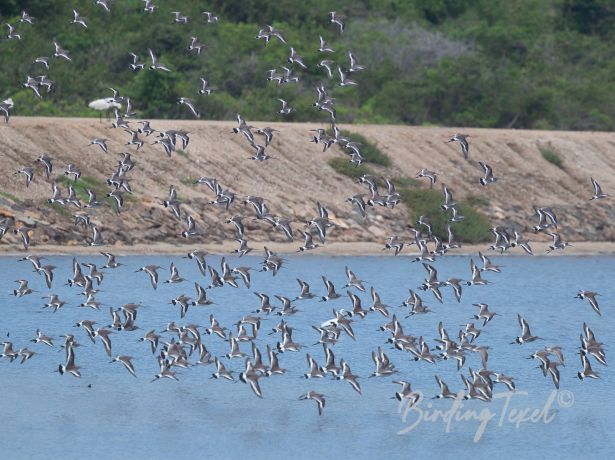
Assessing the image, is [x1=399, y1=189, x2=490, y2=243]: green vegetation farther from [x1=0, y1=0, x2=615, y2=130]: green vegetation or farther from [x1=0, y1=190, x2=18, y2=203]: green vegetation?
[x1=0, y1=190, x2=18, y2=203]: green vegetation

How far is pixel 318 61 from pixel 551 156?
1022cm

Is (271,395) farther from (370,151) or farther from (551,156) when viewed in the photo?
Answer: (551,156)

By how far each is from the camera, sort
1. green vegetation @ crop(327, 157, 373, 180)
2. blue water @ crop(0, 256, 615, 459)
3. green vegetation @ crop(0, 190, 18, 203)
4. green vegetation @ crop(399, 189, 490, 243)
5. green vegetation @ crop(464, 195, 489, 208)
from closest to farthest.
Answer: blue water @ crop(0, 256, 615, 459), green vegetation @ crop(0, 190, 18, 203), green vegetation @ crop(399, 189, 490, 243), green vegetation @ crop(327, 157, 373, 180), green vegetation @ crop(464, 195, 489, 208)

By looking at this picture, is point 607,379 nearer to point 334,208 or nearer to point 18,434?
point 18,434

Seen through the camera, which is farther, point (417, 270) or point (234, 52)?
point (234, 52)

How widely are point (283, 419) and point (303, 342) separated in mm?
7054

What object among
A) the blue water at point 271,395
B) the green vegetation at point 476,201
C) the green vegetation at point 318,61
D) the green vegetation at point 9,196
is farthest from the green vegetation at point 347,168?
the green vegetation at point 9,196

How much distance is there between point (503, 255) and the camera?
167ft

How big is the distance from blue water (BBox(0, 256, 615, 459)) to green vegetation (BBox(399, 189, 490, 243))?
6.27 m

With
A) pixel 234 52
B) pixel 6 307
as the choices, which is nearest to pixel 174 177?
pixel 6 307

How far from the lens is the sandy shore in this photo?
137 ft

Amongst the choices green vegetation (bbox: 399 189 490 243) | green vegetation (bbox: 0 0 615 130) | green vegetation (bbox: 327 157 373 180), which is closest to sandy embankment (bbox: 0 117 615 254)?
green vegetation (bbox: 327 157 373 180)

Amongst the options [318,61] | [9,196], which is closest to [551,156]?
[318,61]

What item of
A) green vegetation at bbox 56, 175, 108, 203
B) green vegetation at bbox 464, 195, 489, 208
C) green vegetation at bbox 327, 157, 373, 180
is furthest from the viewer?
green vegetation at bbox 464, 195, 489, 208
